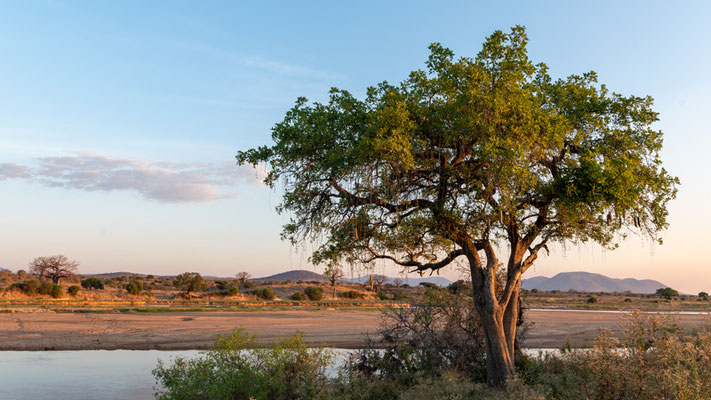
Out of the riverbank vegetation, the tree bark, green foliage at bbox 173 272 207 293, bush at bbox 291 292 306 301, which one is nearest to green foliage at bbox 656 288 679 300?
bush at bbox 291 292 306 301

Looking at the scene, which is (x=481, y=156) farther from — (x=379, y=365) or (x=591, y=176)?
(x=379, y=365)

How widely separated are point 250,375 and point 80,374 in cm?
1350

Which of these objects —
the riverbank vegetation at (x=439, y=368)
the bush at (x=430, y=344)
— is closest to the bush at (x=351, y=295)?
the bush at (x=430, y=344)

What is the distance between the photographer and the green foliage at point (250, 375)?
12.9m

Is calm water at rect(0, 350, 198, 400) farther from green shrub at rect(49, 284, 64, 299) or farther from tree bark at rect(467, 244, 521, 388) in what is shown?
green shrub at rect(49, 284, 64, 299)

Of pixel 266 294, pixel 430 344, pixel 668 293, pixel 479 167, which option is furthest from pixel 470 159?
pixel 668 293

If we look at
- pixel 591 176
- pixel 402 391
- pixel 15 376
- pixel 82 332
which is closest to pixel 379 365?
pixel 402 391

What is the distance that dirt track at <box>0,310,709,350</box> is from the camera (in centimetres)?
3111

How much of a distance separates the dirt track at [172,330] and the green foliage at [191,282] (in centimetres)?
3503

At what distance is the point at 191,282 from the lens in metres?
82.6

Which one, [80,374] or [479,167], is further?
[80,374]

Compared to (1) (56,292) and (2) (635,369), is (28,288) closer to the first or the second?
(1) (56,292)

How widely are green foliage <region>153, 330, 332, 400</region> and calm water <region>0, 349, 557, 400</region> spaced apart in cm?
572

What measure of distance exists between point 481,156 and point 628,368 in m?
5.84
